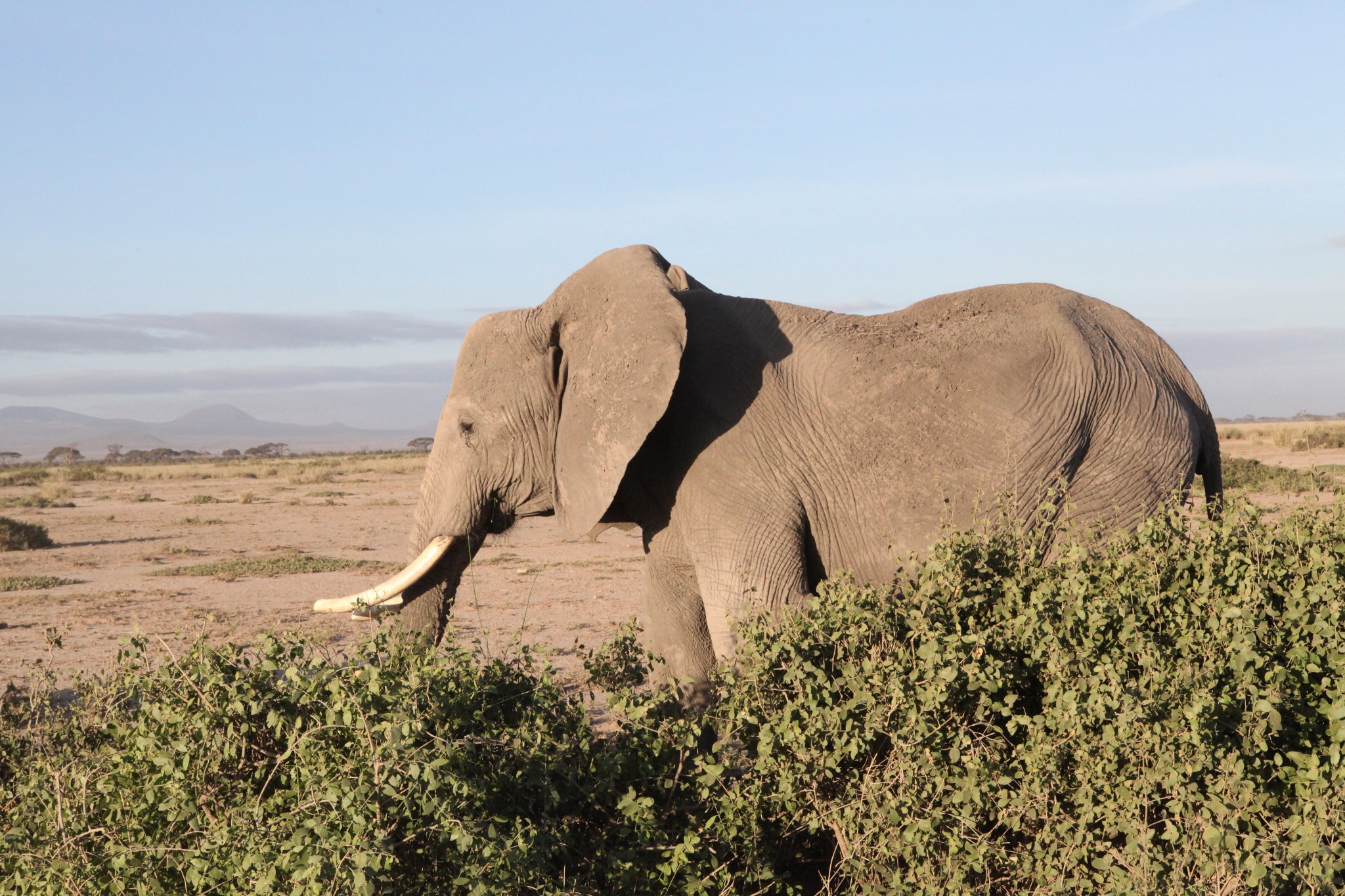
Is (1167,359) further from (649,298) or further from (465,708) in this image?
(465,708)

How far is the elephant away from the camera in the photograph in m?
5.46

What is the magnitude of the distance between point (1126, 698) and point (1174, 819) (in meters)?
0.51

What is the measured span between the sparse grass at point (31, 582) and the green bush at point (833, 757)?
10425mm

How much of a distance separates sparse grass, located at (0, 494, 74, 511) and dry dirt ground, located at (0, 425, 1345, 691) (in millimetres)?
708

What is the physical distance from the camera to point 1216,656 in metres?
3.82

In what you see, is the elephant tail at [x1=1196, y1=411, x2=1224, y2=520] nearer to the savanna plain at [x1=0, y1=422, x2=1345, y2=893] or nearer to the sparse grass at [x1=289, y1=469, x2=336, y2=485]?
the savanna plain at [x1=0, y1=422, x2=1345, y2=893]

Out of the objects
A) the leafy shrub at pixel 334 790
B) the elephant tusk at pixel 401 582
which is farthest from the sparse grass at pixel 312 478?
the leafy shrub at pixel 334 790

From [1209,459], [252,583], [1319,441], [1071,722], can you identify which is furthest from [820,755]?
[1319,441]

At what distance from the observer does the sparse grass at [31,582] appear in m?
13.4

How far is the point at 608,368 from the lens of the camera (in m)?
5.52

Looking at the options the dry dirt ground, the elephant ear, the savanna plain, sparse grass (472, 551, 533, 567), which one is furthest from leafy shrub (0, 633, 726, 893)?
sparse grass (472, 551, 533, 567)

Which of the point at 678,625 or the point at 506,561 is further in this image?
the point at 506,561

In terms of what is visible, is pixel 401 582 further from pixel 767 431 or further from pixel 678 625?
pixel 767 431

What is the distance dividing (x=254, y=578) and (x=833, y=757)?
12.3m
